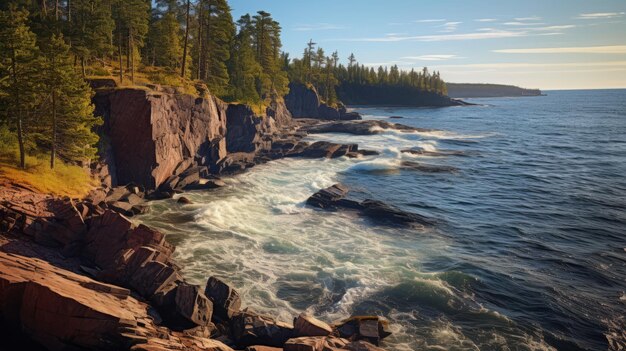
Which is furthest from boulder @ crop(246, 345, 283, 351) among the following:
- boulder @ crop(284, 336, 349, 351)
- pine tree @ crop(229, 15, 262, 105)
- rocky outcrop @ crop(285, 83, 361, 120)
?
rocky outcrop @ crop(285, 83, 361, 120)

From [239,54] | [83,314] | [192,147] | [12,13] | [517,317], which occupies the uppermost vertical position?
[239,54]

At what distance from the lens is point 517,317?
21812 mm

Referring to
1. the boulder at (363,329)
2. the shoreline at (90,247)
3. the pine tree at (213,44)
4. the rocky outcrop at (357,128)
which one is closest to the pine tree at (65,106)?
the shoreline at (90,247)

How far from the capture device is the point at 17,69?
29500 mm

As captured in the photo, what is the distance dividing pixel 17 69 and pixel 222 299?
25284mm

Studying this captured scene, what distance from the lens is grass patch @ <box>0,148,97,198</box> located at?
28672 millimetres

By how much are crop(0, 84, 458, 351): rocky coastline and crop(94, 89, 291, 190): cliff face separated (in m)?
0.12

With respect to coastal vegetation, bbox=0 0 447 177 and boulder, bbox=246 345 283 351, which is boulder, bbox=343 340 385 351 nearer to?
boulder, bbox=246 345 283 351

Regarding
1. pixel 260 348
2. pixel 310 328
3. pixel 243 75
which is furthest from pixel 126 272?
pixel 243 75

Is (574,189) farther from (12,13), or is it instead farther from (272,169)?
(12,13)

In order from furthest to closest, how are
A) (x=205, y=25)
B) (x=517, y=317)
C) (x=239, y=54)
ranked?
(x=239, y=54) → (x=205, y=25) → (x=517, y=317)

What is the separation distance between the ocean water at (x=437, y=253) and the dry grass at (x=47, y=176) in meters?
6.18

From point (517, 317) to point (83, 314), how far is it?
2219 cm

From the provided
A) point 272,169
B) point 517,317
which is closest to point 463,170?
point 272,169
